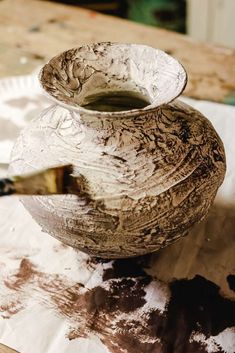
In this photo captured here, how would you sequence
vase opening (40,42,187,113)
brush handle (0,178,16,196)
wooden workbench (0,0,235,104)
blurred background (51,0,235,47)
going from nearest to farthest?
brush handle (0,178,16,196)
vase opening (40,42,187,113)
wooden workbench (0,0,235,104)
blurred background (51,0,235,47)

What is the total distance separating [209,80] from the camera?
1028 mm

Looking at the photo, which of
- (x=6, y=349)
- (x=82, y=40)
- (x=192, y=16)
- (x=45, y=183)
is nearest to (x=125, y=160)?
(x=45, y=183)

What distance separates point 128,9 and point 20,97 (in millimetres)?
1076

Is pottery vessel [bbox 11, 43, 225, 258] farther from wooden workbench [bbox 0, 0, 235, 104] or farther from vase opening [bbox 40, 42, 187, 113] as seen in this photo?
wooden workbench [bbox 0, 0, 235, 104]

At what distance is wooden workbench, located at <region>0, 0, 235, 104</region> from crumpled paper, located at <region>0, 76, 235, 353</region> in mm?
333

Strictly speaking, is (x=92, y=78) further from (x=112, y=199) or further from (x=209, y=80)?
(x=209, y=80)

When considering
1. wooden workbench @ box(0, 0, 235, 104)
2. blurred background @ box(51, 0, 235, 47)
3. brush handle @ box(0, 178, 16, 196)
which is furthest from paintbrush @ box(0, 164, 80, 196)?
blurred background @ box(51, 0, 235, 47)

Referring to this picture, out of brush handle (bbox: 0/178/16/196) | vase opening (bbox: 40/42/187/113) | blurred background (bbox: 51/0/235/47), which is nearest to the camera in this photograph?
brush handle (bbox: 0/178/16/196)

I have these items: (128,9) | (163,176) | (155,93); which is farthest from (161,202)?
(128,9)

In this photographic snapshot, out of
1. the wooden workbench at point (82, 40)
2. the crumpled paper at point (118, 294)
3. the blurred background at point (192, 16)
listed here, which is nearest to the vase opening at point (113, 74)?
the crumpled paper at point (118, 294)

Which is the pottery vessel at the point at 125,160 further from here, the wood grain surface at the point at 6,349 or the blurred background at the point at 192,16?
the blurred background at the point at 192,16

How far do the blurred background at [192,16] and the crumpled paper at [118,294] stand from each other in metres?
1.22

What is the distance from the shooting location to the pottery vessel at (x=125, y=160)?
0.55 metres

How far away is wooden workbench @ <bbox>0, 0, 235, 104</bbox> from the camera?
1030 mm
